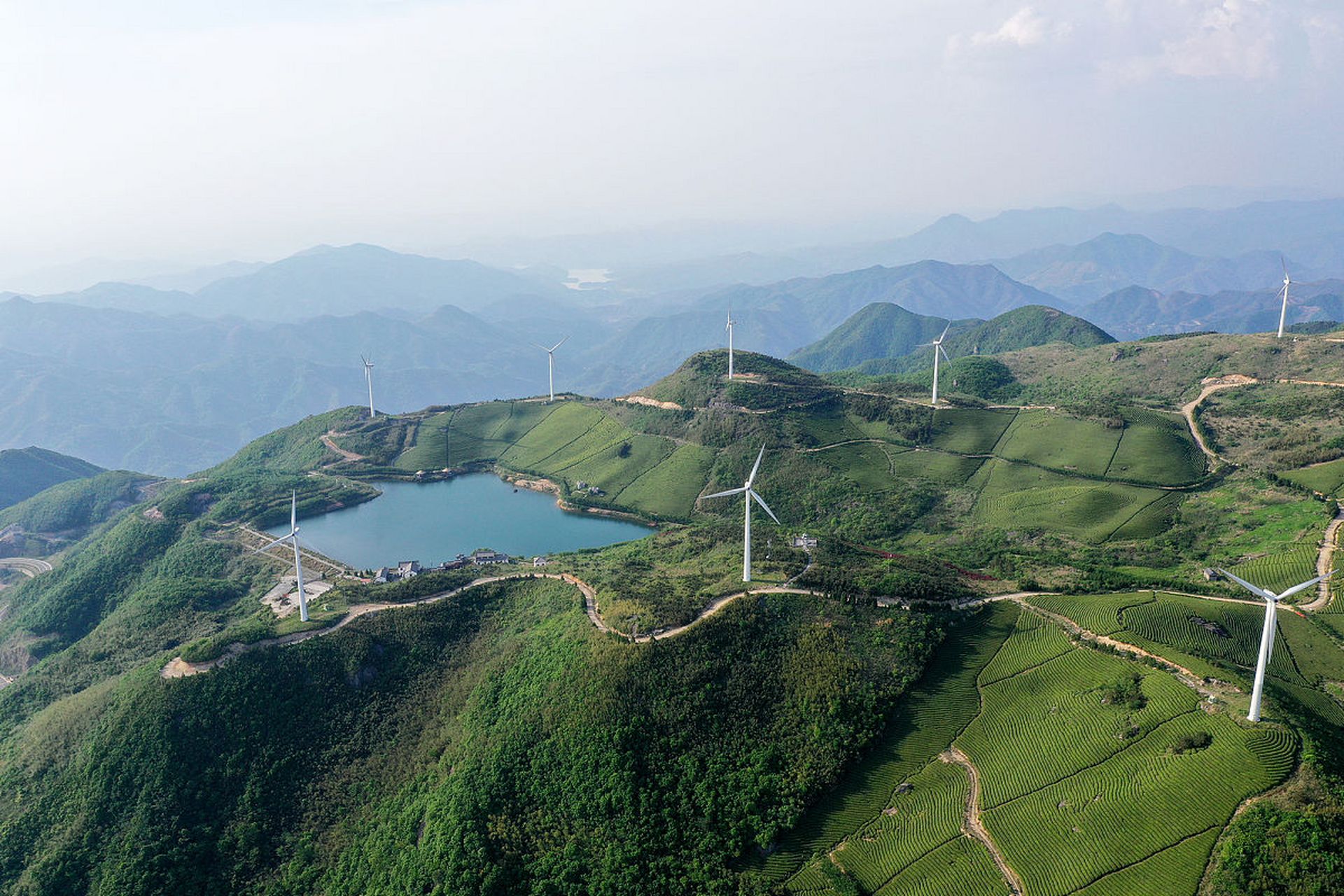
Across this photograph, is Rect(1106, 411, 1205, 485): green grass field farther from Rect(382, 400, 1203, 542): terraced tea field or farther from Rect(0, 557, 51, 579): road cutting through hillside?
Rect(0, 557, 51, 579): road cutting through hillside

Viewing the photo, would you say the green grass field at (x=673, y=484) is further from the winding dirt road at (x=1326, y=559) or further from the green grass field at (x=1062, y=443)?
the winding dirt road at (x=1326, y=559)

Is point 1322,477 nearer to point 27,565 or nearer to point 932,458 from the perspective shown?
point 932,458

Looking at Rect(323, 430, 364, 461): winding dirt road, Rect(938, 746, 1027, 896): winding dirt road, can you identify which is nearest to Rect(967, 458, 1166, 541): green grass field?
Rect(938, 746, 1027, 896): winding dirt road

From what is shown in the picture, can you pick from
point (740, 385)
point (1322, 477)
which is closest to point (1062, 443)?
point (1322, 477)

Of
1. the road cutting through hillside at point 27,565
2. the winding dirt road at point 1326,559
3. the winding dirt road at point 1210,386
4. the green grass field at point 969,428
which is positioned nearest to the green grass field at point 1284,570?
the winding dirt road at point 1326,559

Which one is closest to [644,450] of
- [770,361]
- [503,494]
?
[503,494]

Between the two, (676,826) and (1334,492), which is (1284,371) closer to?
(1334,492)
